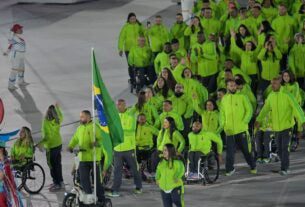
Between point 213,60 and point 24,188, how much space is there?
21.1 ft

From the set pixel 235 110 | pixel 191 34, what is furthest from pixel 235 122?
pixel 191 34

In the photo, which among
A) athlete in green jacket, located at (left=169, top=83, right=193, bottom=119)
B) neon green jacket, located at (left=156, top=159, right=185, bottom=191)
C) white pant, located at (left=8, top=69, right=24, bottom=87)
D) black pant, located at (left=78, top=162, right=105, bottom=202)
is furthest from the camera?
white pant, located at (left=8, top=69, right=24, bottom=87)

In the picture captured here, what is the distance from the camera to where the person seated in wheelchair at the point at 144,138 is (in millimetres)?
22656

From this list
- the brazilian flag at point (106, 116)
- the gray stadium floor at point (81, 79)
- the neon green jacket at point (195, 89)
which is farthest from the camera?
the neon green jacket at point (195, 89)

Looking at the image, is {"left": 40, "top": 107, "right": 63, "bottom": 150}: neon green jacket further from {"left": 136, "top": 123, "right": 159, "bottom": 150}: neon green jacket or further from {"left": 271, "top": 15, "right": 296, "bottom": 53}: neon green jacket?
{"left": 271, "top": 15, "right": 296, "bottom": 53}: neon green jacket

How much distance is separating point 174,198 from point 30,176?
3.63 m

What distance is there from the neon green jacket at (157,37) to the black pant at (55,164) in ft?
21.8

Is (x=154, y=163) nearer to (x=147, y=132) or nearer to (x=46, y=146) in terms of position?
(x=147, y=132)

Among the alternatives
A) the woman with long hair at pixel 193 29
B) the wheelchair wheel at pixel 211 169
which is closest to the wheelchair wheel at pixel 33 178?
the wheelchair wheel at pixel 211 169

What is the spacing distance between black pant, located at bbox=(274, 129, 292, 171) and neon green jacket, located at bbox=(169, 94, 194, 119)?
2.11m

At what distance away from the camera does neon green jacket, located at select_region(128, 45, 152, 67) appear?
27.7 m

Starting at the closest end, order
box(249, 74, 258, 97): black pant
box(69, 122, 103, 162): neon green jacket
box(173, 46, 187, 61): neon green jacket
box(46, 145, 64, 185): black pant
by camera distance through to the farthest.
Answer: box(69, 122, 103, 162): neon green jacket → box(46, 145, 64, 185): black pant → box(249, 74, 258, 97): black pant → box(173, 46, 187, 61): neon green jacket

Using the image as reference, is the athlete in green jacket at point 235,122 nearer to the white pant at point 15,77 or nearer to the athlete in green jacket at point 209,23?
the athlete in green jacket at point 209,23

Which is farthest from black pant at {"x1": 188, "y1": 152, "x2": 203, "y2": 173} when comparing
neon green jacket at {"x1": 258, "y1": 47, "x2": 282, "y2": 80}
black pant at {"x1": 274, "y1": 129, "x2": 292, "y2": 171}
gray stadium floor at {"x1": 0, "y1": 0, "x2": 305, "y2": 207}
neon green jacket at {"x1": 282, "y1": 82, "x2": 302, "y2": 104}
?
neon green jacket at {"x1": 258, "y1": 47, "x2": 282, "y2": 80}
